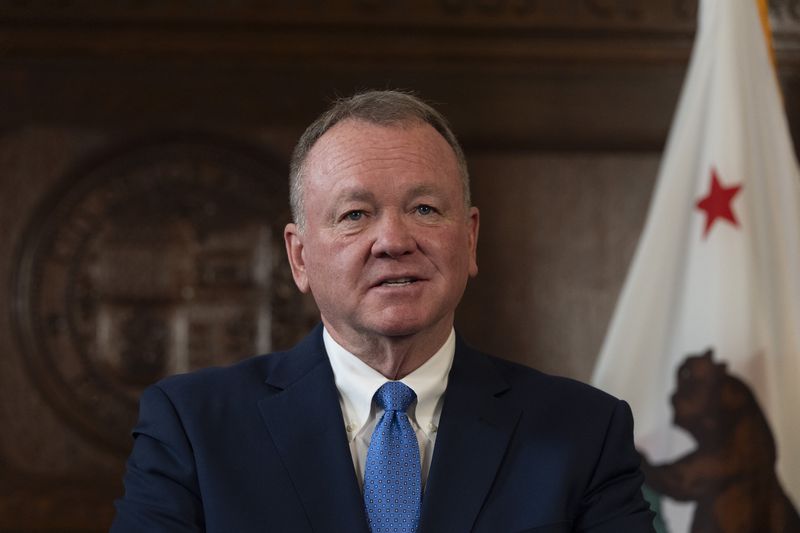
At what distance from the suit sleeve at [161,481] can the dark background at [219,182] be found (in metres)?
1.68

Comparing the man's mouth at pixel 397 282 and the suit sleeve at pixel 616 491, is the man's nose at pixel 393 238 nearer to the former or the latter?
the man's mouth at pixel 397 282

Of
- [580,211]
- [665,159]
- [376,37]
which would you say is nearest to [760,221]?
[665,159]

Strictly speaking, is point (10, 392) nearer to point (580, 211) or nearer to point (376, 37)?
point (376, 37)

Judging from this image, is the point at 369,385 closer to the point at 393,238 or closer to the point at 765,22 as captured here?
the point at 393,238

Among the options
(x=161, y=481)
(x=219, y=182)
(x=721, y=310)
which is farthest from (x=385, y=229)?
(x=219, y=182)

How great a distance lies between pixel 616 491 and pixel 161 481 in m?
0.80

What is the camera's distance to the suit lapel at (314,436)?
1.81m

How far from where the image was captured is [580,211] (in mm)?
3652

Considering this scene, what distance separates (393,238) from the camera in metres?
1.83

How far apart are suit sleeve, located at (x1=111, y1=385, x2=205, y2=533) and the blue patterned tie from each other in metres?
0.30

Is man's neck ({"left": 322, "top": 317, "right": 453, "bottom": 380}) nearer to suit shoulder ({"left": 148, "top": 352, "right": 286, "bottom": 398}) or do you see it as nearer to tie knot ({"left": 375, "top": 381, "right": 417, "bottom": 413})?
tie knot ({"left": 375, "top": 381, "right": 417, "bottom": 413})

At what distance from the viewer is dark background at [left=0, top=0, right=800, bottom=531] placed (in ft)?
11.8

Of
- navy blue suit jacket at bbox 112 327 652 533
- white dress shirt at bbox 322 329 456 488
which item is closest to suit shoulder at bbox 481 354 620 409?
navy blue suit jacket at bbox 112 327 652 533

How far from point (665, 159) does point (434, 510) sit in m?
1.82
